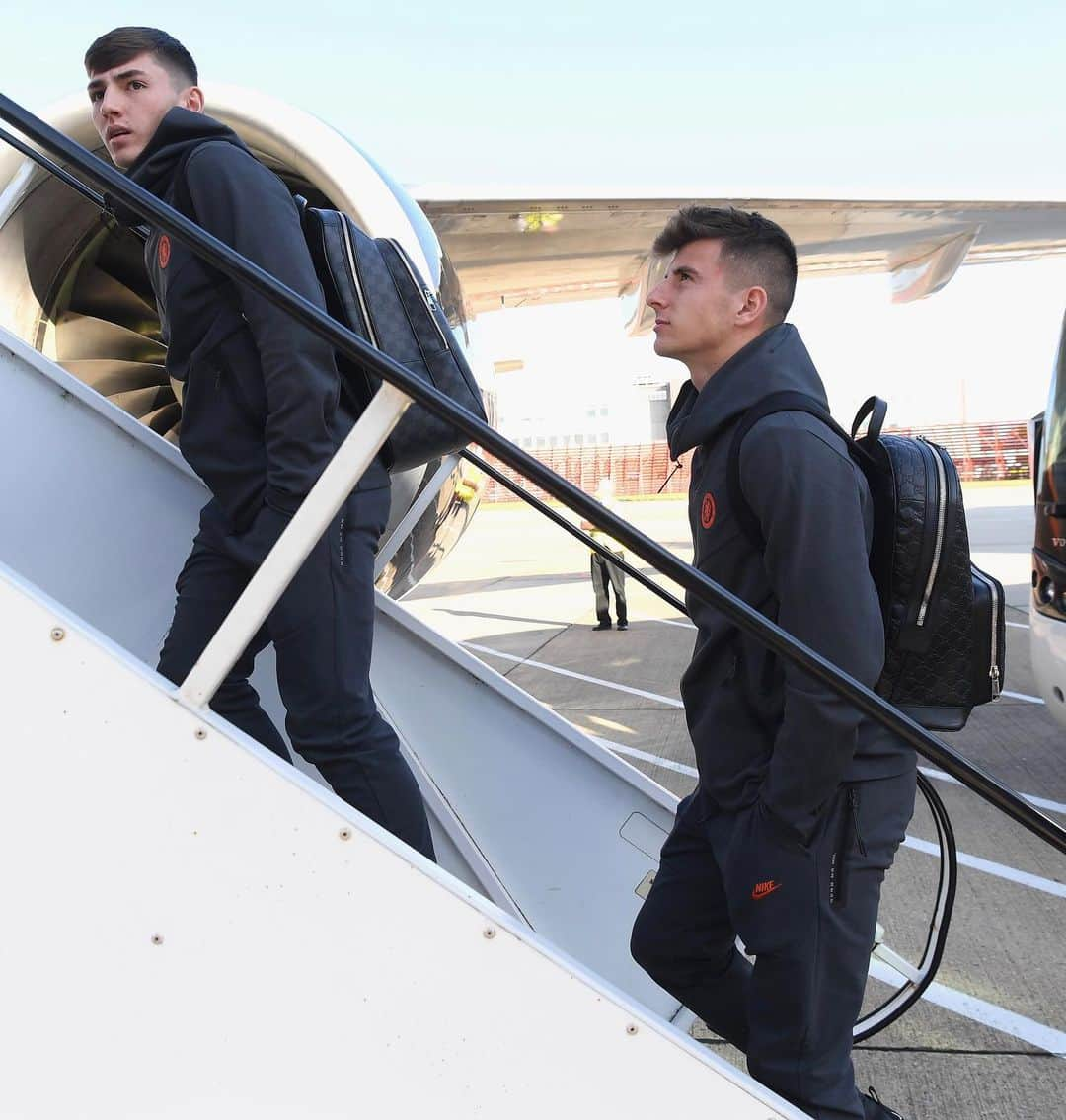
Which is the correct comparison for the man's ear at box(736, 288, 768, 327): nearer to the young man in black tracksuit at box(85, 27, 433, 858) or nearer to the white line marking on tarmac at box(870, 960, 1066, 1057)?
the young man in black tracksuit at box(85, 27, 433, 858)

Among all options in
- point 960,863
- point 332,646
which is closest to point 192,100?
point 332,646

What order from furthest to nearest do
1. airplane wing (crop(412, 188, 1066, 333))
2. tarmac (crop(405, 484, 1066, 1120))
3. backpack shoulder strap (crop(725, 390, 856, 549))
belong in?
airplane wing (crop(412, 188, 1066, 333)) < tarmac (crop(405, 484, 1066, 1120)) < backpack shoulder strap (crop(725, 390, 856, 549))

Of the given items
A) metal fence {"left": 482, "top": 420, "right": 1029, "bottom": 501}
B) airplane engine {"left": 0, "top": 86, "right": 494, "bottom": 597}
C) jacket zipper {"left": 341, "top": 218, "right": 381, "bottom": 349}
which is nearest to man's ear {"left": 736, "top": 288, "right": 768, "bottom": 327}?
jacket zipper {"left": 341, "top": 218, "right": 381, "bottom": 349}

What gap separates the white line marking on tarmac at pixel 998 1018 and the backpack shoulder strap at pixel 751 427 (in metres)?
1.42

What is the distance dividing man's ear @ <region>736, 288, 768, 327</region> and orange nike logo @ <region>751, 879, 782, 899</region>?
2.89ft

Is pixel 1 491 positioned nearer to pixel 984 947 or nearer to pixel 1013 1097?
pixel 1013 1097

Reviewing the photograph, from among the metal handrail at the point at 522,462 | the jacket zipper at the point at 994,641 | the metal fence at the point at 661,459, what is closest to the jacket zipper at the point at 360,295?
the metal handrail at the point at 522,462

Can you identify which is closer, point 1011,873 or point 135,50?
point 135,50

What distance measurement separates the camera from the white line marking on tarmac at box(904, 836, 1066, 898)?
3.53 meters

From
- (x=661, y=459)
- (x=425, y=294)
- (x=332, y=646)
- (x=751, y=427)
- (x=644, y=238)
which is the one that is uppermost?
(x=661, y=459)

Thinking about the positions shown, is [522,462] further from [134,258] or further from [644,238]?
[644,238]

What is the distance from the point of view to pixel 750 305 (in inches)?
73.3

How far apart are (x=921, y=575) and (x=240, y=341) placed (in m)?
1.14

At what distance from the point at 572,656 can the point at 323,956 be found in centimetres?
706
